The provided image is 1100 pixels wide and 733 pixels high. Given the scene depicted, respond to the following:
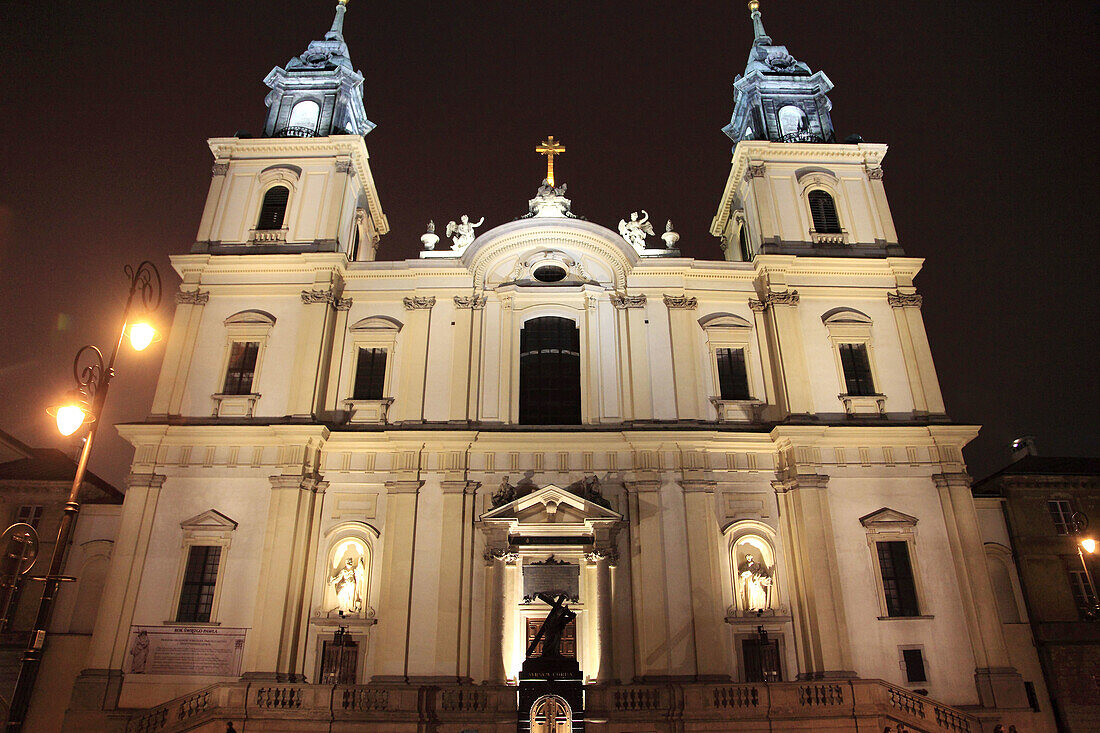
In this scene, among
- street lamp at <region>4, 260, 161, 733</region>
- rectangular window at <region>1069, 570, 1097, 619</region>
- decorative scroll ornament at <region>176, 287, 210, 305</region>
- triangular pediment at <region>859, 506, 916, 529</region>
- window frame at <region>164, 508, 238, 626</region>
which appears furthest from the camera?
rectangular window at <region>1069, 570, 1097, 619</region>

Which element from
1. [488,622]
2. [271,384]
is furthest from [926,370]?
[271,384]

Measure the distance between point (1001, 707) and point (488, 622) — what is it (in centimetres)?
1283

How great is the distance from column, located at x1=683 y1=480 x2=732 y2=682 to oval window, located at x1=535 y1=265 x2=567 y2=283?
817cm

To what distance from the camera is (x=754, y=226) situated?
26.8m

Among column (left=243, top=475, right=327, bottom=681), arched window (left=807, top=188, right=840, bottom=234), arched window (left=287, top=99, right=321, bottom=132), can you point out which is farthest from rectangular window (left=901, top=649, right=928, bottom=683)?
arched window (left=287, top=99, right=321, bottom=132)

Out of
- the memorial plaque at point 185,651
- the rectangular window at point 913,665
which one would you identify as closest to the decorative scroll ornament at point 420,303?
the memorial plaque at point 185,651

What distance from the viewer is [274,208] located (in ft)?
86.5

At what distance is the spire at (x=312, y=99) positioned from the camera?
2862 cm

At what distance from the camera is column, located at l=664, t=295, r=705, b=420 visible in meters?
22.5

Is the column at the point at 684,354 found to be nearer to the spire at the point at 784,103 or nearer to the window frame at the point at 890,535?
the window frame at the point at 890,535

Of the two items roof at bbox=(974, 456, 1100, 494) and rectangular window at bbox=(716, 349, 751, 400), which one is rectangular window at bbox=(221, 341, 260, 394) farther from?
roof at bbox=(974, 456, 1100, 494)

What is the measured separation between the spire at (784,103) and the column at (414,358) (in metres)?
14.8

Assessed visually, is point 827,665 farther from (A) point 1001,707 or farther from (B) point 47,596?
(B) point 47,596

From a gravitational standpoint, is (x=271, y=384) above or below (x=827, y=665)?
above
